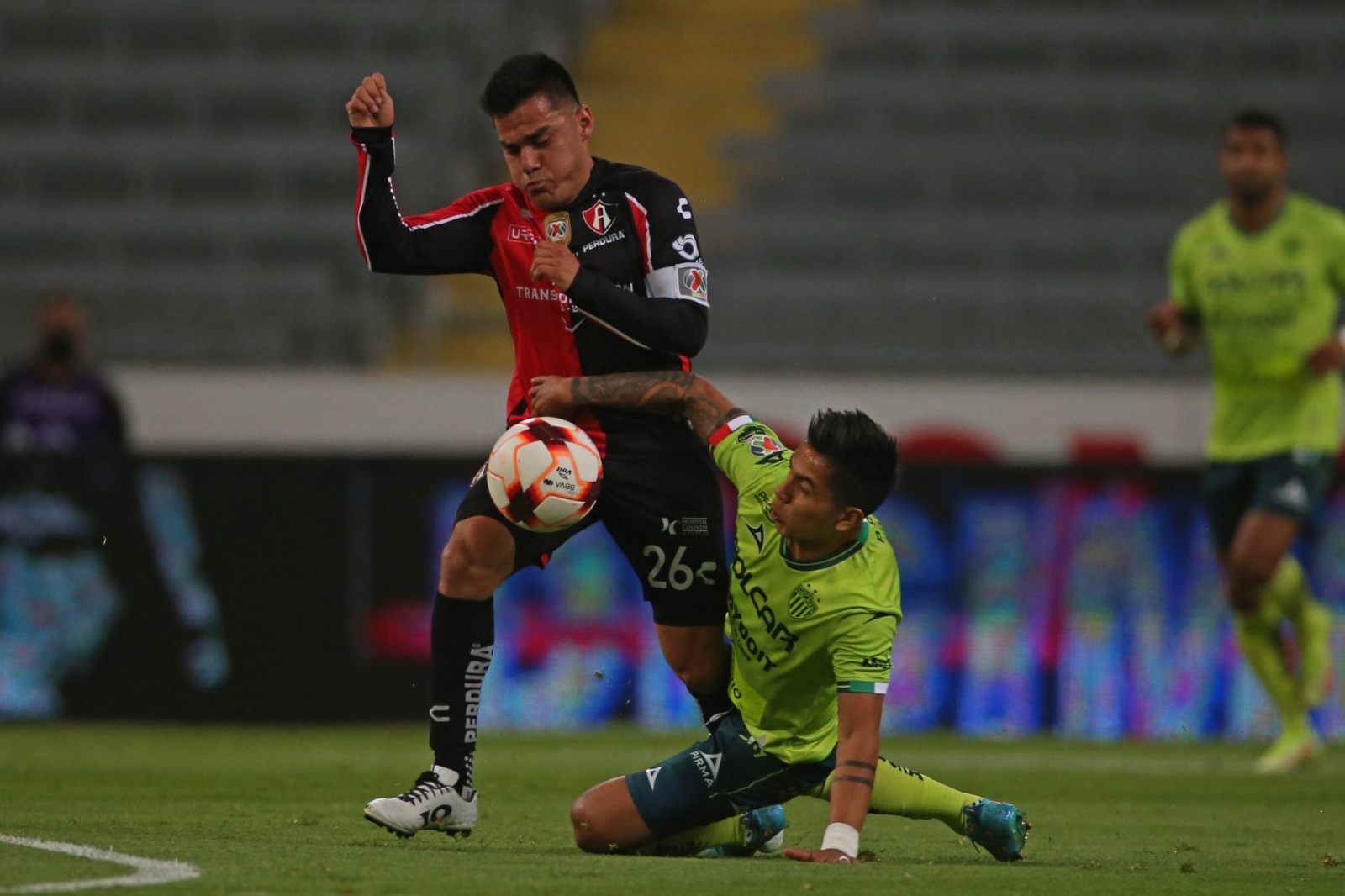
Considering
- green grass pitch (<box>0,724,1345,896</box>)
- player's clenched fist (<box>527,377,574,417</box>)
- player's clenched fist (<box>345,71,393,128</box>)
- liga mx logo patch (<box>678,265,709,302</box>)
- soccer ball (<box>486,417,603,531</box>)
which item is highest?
player's clenched fist (<box>345,71,393,128</box>)

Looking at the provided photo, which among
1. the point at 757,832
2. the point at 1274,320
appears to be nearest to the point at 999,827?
the point at 757,832

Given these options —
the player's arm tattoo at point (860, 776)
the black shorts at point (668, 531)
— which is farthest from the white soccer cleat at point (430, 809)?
the player's arm tattoo at point (860, 776)

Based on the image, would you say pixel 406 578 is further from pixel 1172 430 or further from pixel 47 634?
pixel 1172 430

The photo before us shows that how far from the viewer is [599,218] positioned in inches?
205

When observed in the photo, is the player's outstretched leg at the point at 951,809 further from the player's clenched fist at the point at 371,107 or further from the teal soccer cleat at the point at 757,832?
the player's clenched fist at the point at 371,107

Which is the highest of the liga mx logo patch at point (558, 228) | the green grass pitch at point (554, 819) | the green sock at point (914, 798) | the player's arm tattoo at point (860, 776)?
the liga mx logo patch at point (558, 228)

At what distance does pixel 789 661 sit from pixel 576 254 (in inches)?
48.0

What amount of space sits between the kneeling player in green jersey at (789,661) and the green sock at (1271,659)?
12.5ft

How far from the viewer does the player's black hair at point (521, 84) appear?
5012 mm

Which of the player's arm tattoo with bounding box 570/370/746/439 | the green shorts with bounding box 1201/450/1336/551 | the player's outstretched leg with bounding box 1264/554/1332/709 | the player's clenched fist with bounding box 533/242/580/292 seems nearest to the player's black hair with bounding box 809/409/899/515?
the player's arm tattoo with bounding box 570/370/746/439

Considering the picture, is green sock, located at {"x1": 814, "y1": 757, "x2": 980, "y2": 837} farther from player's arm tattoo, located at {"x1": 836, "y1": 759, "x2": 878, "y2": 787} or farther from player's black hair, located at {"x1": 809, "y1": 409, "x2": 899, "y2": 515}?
player's black hair, located at {"x1": 809, "y1": 409, "x2": 899, "y2": 515}

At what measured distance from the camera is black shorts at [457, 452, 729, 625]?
517 centimetres

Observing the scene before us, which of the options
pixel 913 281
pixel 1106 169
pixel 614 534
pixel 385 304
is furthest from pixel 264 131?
pixel 614 534

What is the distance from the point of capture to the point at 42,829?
4836 millimetres
